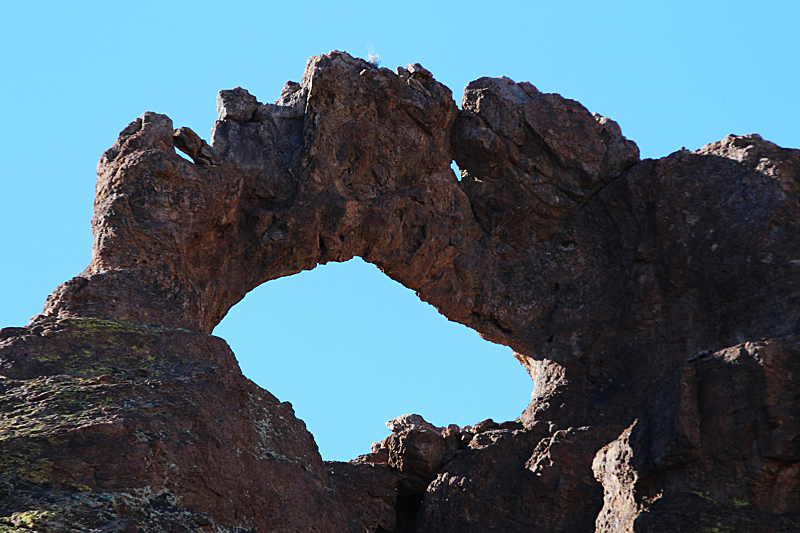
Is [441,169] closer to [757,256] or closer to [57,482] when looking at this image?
[757,256]

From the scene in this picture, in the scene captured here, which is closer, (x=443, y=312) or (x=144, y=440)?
(x=144, y=440)

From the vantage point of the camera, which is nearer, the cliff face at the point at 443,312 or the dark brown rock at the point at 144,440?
the dark brown rock at the point at 144,440

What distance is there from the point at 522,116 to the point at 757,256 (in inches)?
214

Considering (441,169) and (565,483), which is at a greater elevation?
(441,169)

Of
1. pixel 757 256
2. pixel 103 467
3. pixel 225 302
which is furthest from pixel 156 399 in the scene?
pixel 757 256

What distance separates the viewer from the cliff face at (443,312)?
488 inches

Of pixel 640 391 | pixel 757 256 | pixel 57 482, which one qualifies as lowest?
pixel 57 482

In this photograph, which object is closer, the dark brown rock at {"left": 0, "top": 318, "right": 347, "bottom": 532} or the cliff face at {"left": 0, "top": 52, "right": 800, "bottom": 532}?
the dark brown rock at {"left": 0, "top": 318, "right": 347, "bottom": 532}

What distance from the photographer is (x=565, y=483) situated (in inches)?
654

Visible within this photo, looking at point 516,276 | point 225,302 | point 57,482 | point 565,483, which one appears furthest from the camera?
point 516,276

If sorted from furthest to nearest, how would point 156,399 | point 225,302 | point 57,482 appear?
point 225,302, point 156,399, point 57,482

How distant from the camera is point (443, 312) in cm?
1973

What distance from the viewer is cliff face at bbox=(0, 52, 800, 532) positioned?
40.6ft

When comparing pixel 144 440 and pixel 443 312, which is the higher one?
pixel 443 312
